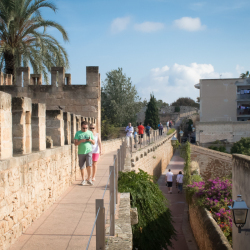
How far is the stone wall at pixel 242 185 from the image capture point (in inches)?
339

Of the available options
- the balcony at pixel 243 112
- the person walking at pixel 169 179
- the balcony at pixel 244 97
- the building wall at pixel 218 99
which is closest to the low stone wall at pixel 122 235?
the person walking at pixel 169 179

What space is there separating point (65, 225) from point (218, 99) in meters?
42.1

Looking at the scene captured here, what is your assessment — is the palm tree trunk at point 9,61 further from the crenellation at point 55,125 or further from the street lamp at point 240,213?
the street lamp at point 240,213

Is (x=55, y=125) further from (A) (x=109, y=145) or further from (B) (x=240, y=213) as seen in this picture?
(A) (x=109, y=145)

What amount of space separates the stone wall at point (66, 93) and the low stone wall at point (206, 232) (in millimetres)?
5745

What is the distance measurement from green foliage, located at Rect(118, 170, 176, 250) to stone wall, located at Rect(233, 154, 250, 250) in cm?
196

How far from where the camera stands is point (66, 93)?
13148 millimetres

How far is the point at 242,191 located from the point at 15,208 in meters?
6.89

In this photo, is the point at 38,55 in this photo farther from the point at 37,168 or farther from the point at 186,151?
the point at 186,151

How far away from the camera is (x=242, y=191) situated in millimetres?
9234

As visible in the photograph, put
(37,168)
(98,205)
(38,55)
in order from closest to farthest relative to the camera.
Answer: (98,205) → (37,168) → (38,55)

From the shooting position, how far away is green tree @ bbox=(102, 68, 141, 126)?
1393 inches

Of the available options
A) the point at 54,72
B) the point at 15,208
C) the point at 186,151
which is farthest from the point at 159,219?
the point at 186,151

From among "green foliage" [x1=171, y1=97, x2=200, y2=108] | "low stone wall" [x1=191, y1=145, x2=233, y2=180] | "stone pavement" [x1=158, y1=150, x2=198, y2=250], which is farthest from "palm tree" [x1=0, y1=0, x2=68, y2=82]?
"green foliage" [x1=171, y1=97, x2=200, y2=108]
